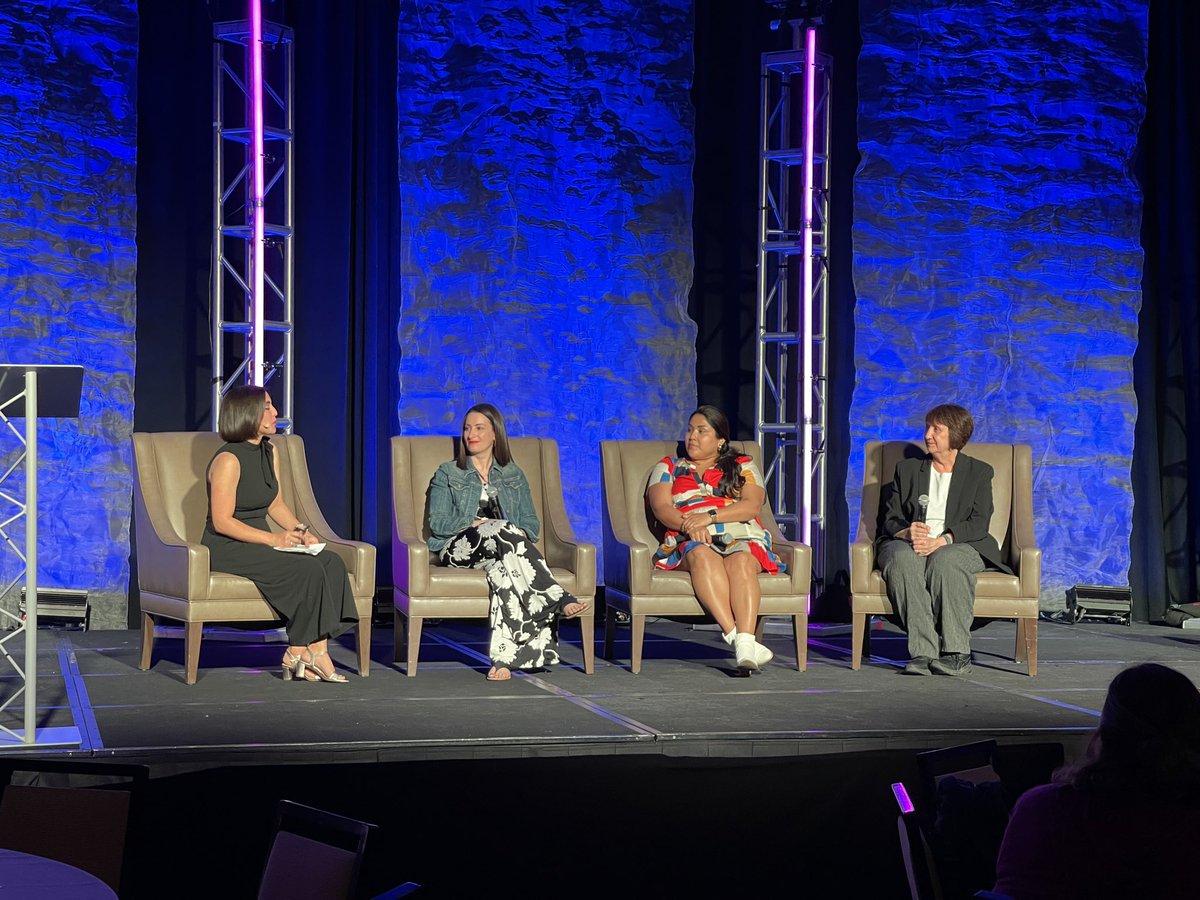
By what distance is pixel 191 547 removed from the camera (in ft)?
15.6

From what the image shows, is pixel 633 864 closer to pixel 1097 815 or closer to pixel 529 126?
pixel 1097 815

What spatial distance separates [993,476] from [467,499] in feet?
7.02

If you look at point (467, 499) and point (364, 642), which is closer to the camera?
point (364, 642)

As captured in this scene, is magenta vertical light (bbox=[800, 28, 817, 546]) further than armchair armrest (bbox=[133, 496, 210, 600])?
Yes

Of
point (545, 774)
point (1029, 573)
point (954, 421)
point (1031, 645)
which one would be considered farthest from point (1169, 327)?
point (545, 774)

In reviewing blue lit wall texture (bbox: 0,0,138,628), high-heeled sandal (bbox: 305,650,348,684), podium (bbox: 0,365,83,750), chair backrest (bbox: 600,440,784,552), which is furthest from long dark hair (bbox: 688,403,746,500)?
blue lit wall texture (bbox: 0,0,138,628)

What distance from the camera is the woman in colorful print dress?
5.22 m

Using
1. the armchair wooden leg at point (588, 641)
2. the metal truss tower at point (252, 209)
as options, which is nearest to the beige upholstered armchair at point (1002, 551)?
the armchair wooden leg at point (588, 641)

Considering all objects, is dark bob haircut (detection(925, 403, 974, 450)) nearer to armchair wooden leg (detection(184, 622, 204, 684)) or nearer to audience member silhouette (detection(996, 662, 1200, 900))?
armchair wooden leg (detection(184, 622, 204, 684))

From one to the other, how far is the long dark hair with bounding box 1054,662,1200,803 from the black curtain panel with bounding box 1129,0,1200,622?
20.0ft

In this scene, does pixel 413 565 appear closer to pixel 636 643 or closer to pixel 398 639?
pixel 398 639

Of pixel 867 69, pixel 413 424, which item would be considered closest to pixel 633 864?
pixel 413 424

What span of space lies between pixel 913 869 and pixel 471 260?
5195mm

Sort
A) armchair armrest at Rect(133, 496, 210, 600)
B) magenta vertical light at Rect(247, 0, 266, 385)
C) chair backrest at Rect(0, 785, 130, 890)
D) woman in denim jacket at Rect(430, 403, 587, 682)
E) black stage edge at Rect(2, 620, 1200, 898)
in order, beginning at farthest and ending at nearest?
magenta vertical light at Rect(247, 0, 266, 385)
woman in denim jacket at Rect(430, 403, 587, 682)
armchair armrest at Rect(133, 496, 210, 600)
black stage edge at Rect(2, 620, 1200, 898)
chair backrest at Rect(0, 785, 130, 890)
